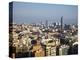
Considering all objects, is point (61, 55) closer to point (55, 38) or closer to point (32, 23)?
point (55, 38)

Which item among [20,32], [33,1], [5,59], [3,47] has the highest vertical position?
[33,1]

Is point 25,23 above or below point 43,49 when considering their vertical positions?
above

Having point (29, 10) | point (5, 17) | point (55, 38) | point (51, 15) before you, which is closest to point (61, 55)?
point (55, 38)

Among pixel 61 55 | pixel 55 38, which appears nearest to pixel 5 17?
pixel 55 38

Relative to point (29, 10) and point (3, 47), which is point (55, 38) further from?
point (3, 47)

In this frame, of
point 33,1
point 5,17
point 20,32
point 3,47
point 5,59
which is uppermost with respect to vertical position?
point 33,1

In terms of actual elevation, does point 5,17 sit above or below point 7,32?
above

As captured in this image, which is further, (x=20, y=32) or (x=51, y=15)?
(x=51, y=15)
